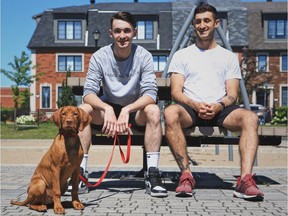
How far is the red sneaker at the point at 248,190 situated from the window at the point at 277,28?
43.9 meters

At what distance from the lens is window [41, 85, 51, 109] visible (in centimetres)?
4656

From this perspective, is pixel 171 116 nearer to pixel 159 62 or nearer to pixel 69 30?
pixel 159 62

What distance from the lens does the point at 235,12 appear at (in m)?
47.7

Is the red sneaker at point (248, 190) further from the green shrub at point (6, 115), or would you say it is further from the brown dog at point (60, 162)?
the green shrub at point (6, 115)

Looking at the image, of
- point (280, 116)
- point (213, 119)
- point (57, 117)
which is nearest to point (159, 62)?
point (280, 116)

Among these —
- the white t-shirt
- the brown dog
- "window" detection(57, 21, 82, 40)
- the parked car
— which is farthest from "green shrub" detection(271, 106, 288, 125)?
the brown dog

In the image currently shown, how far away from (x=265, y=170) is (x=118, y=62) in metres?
4.31

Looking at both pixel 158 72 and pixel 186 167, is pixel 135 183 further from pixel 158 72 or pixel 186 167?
pixel 158 72

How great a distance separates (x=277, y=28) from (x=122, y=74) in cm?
4413

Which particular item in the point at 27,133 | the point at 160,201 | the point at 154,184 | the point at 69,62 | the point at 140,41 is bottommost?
the point at 27,133

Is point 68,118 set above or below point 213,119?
above

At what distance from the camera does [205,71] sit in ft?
18.5

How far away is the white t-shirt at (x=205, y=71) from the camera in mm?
5609

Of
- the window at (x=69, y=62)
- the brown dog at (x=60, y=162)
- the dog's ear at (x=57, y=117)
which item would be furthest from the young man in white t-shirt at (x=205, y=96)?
the window at (x=69, y=62)
